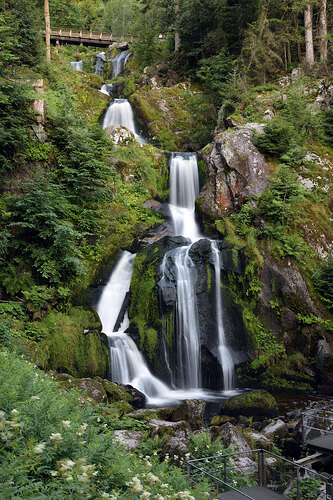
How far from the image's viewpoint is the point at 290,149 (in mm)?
17203

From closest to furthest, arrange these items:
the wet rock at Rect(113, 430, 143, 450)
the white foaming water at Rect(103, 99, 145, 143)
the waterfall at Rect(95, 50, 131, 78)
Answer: the wet rock at Rect(113, 430, 143, 450), the white foaming water at Rect(103, 99, 145, 143), the waterfall at Rect(95, 50, 131, 78)

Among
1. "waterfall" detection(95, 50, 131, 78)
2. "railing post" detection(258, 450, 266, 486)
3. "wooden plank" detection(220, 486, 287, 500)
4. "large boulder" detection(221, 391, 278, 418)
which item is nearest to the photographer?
"wooden plank" detection(220, 486, 287, 500)

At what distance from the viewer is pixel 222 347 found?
12.9 metres

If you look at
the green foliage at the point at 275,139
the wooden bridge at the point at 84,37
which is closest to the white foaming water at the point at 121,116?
the green foliage at the point at 275,139

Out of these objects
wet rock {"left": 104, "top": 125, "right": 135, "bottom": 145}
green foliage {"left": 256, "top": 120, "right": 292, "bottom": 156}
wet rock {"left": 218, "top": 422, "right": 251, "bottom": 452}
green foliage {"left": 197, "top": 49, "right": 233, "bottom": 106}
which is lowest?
wet rock {"left": 218, "top": 422, "right": 251, "bottom": 452}

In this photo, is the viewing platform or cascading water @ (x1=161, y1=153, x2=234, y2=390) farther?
cascading water @ (x1=161, y1=153, x2=234, y2=390)

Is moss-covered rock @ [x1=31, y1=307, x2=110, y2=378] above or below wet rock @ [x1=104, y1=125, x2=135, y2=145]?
below

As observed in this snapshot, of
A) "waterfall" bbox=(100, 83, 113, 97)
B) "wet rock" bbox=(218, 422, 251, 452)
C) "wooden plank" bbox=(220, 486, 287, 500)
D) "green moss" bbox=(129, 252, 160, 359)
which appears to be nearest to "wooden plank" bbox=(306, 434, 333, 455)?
"wet rock" bbox=(218, 422, 251, 452)

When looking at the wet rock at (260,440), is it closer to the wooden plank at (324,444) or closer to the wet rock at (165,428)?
the wooden plank at (324,444)

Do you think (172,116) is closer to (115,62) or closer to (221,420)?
(115,62)

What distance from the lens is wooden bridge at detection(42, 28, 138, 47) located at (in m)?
35.1

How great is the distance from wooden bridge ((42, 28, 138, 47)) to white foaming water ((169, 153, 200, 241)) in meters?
24.1

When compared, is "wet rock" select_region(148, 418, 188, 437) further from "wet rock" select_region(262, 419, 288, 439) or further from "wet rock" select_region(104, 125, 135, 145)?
"wet rock" select_region(104, 125, 135, 145)

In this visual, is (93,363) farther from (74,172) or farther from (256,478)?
(74,172)
